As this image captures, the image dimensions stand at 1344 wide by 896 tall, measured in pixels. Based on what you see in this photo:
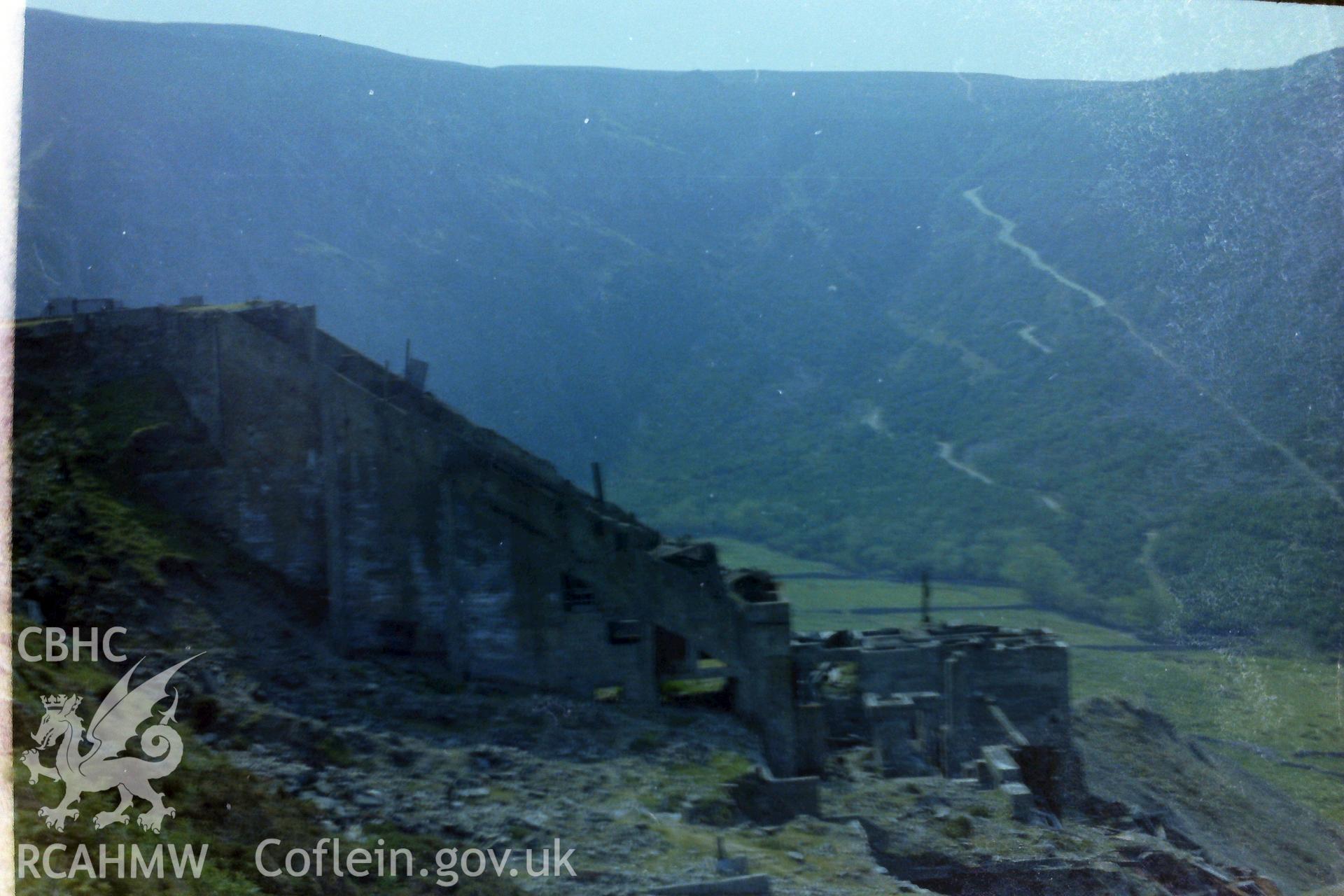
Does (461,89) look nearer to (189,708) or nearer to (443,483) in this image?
(443,483)

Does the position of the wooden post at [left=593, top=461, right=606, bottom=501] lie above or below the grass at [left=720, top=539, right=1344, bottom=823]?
above

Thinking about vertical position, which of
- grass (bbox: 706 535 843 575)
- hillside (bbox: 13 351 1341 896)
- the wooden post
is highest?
the wooden post

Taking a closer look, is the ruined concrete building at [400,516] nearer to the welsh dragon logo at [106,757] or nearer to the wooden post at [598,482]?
the wooden post at [598,482]

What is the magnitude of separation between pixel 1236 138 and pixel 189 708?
11.7 meters

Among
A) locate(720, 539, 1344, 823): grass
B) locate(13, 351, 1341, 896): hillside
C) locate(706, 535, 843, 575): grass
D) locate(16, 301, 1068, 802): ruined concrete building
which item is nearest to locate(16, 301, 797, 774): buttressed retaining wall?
locate(16, 301, 1068, 802): ruined concrete building

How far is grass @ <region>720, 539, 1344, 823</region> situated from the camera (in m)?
11.0

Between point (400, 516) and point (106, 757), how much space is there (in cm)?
346

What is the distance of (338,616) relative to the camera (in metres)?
9.44

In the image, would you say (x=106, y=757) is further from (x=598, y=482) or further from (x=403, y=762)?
(x=598, y=482)

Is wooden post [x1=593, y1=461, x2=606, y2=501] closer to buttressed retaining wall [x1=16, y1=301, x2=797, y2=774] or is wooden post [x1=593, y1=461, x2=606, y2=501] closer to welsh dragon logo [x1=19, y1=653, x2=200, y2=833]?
buttressed retaining wall [x1=16, y1=301, x2=797, y2=774]

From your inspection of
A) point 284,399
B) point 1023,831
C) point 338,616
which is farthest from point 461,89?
point 1023,831

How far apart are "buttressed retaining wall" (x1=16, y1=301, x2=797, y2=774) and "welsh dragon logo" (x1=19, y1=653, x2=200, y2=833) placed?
248 cm

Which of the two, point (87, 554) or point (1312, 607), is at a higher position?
point (87, 554)

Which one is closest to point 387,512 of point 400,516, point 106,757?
point 400,516
